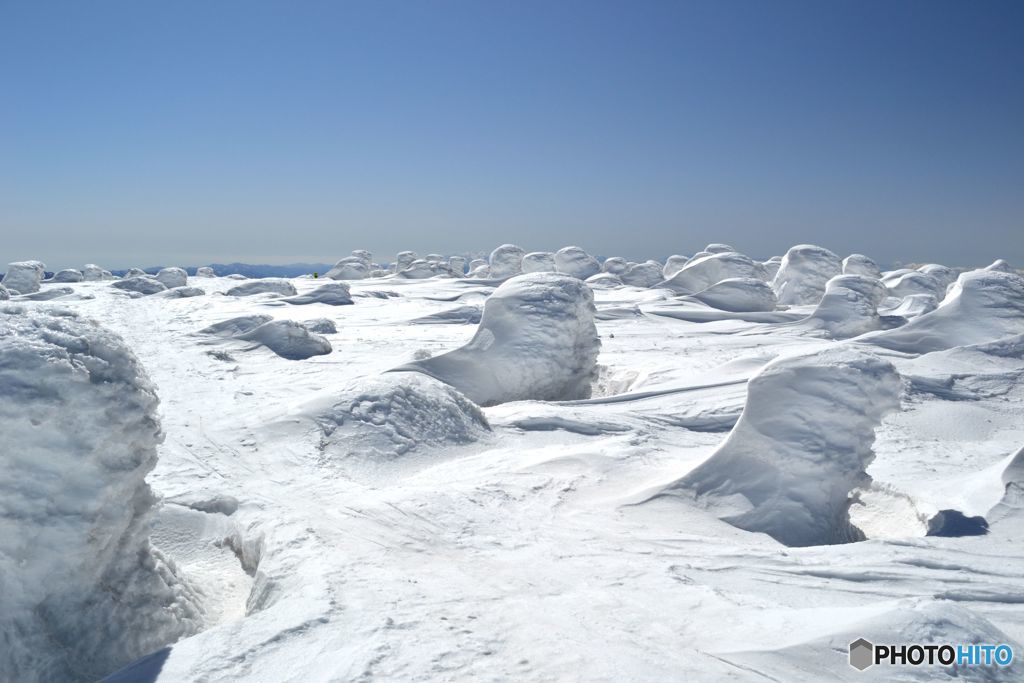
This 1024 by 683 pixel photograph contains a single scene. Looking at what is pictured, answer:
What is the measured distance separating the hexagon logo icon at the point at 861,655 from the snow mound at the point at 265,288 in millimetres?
24955

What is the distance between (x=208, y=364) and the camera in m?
12.1

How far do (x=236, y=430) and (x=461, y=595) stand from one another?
15.7 feet

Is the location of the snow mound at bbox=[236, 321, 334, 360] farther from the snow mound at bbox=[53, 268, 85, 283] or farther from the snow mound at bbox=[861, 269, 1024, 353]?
the snow mound at bbox=[53, 268, 85, 283]

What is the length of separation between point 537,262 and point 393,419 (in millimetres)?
25185

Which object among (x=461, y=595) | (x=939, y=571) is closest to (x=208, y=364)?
(x=461, y=595)

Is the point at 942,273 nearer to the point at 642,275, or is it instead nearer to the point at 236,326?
the point at 642,275

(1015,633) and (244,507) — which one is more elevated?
(1015,633)

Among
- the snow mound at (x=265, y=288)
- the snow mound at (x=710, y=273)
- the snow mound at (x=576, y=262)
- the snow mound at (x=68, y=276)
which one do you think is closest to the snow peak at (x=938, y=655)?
the snow mound at (x=710, y=273)

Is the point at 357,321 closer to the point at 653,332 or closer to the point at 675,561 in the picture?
the point at 653,332

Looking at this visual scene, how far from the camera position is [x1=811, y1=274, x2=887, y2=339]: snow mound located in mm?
15250

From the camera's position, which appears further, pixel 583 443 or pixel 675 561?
pixel 583 443

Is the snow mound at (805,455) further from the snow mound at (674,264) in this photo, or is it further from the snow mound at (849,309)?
the snow mound at (674,264)

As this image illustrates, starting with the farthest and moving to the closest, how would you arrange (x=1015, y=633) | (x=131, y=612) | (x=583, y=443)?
(x=583, y=443) → (x=131, y=612) → (x=1015, y=633)

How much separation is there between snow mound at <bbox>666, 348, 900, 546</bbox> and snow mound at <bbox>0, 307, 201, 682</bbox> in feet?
12.5
